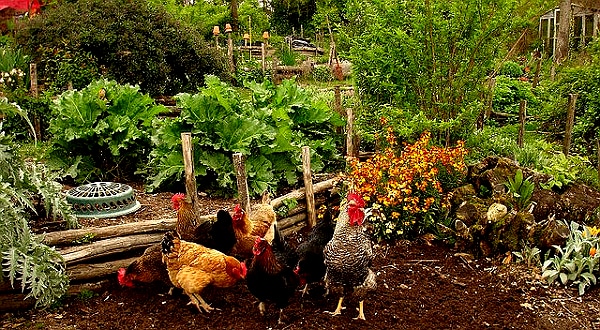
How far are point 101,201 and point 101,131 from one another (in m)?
1.26

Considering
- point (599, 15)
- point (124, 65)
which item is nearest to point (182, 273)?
point (124, 65)

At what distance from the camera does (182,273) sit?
444cm

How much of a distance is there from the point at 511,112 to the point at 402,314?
9391 millimetres

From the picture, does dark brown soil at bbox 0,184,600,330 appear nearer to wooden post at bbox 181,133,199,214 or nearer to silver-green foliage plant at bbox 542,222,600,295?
silver-green foliage plant at bbox 542,222,600,295

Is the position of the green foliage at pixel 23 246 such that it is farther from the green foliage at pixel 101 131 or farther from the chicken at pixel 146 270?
the green foliage at pixel 101 131

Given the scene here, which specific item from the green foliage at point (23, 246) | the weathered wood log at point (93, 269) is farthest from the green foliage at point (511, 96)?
the green foliage at point (23, 246)

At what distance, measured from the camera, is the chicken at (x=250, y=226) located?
512 cm

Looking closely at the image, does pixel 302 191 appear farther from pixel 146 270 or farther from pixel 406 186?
pixel 146 270

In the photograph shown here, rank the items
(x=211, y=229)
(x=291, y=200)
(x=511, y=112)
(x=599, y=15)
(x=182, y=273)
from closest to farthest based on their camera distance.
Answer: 1. (x=182, y=273)
2. (x=211, y=229)
3. (x=291, y=200)
4. (x=511, y=112)
5. (x=599, y=15)

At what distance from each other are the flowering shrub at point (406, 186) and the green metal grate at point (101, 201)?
89.3 inches

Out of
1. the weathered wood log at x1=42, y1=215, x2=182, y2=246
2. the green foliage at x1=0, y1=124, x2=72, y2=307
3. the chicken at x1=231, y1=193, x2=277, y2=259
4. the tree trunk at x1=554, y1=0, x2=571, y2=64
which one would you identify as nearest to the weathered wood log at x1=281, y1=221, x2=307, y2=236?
the chicken at x1=231, y1=193, x2=277, y2=259

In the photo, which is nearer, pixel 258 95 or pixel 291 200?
pixel 291 200

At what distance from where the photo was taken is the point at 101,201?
5.81 metres

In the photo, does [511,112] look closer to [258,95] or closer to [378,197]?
[258,95]
